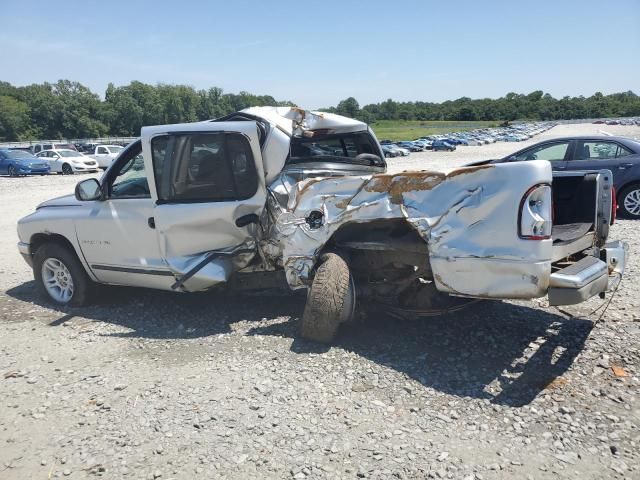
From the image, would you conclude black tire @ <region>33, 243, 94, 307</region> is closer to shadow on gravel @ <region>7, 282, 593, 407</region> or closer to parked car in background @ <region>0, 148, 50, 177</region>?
shadow on gravel @ <region>7, 282, 593, 407</region>

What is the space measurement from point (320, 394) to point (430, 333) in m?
1.37

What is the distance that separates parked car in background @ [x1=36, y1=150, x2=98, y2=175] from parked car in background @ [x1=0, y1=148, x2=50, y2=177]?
35.6 inches

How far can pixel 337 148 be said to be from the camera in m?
5.93

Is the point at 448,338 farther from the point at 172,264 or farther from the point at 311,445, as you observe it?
the point at 172,264

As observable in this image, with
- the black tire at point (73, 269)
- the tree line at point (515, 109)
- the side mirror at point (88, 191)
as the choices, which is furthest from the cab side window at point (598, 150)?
the tree line at point (515, 109)

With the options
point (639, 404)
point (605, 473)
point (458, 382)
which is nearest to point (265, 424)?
point (458, 382)

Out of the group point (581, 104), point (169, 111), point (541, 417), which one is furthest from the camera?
point (581, 104)

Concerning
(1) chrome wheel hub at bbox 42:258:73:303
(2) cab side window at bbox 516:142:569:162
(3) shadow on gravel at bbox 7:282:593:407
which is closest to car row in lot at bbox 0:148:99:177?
(1) chrome wheel hub at bbox 42:258:73:303

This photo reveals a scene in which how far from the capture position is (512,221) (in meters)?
3.48

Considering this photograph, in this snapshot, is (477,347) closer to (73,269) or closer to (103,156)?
(73,269)

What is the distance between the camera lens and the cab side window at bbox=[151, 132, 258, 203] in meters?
4.83

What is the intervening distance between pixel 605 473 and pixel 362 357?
188 centimetres

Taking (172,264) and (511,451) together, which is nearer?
(511,451)

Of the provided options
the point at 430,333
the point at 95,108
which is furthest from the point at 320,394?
the point at 95,108
